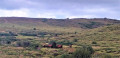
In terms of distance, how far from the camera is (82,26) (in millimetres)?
199000

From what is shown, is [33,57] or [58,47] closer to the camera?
[33,57]

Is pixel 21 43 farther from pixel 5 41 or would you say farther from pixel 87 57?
→ pixel 87 57

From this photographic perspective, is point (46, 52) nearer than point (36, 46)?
Yes

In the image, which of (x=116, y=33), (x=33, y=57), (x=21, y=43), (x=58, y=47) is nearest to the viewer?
(x=33, y=57)

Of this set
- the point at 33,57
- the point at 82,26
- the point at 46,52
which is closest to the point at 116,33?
the point at 46,52

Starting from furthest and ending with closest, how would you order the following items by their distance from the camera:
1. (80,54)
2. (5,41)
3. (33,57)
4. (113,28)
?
(113,28) < (5,41) < (33,57) < (80,54)

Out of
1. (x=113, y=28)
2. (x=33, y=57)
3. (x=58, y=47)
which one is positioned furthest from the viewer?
(x=113, y=28)

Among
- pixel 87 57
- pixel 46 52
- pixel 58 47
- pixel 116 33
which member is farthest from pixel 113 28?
pixel 87 57

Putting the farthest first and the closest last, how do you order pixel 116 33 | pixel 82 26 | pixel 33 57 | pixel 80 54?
pixel 82 26 < pixel 116 33 < pixel 33 57 < pixel 80 54

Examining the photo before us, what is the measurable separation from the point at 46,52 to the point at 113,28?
64.1 m

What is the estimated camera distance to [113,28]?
4889 inches

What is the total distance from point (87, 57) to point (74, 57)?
3.16m

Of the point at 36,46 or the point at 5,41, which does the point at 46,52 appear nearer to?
the point at 36,46

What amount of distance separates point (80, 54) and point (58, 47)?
24876mm
